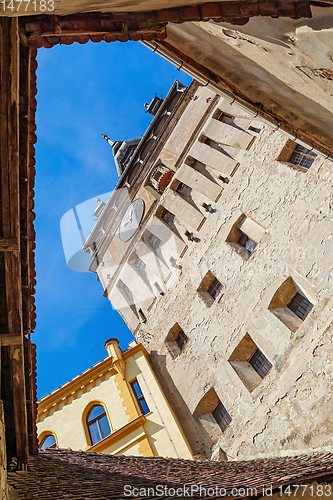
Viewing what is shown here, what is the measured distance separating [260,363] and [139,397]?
532cm

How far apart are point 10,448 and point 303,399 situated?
7352mm

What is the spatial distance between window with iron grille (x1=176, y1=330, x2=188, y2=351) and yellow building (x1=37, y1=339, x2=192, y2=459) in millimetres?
1561

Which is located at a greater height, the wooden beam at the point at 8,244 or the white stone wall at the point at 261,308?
the white stone wall at the point at 261,308

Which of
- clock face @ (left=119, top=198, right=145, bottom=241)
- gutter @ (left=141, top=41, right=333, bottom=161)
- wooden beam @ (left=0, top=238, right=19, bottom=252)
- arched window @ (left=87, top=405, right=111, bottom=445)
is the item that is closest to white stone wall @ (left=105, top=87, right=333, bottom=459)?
arched window @ (left=87, top=405, right=111, bottom=445)

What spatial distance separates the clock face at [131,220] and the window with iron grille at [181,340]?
6.77 metres

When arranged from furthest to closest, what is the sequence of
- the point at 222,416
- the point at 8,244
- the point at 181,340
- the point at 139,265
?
the point at 139,265
the point at 181,340
the point at 222,416
the point at 8,244

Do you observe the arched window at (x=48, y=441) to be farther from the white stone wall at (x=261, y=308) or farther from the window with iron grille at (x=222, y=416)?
the window with iron grille at (x=222, y=416)

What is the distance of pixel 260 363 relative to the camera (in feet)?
42.7

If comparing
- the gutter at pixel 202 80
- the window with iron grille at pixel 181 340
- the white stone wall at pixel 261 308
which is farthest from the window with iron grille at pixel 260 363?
the gutter at pixel 202 80

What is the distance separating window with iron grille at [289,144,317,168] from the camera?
41.7ft

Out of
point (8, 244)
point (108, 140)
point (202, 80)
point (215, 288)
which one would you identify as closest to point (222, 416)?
point (215, 288)

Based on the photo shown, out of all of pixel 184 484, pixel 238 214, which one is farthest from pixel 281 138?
pixel 184 484

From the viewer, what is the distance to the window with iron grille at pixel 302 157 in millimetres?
12715

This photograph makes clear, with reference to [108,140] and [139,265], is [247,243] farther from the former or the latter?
[108,140]
